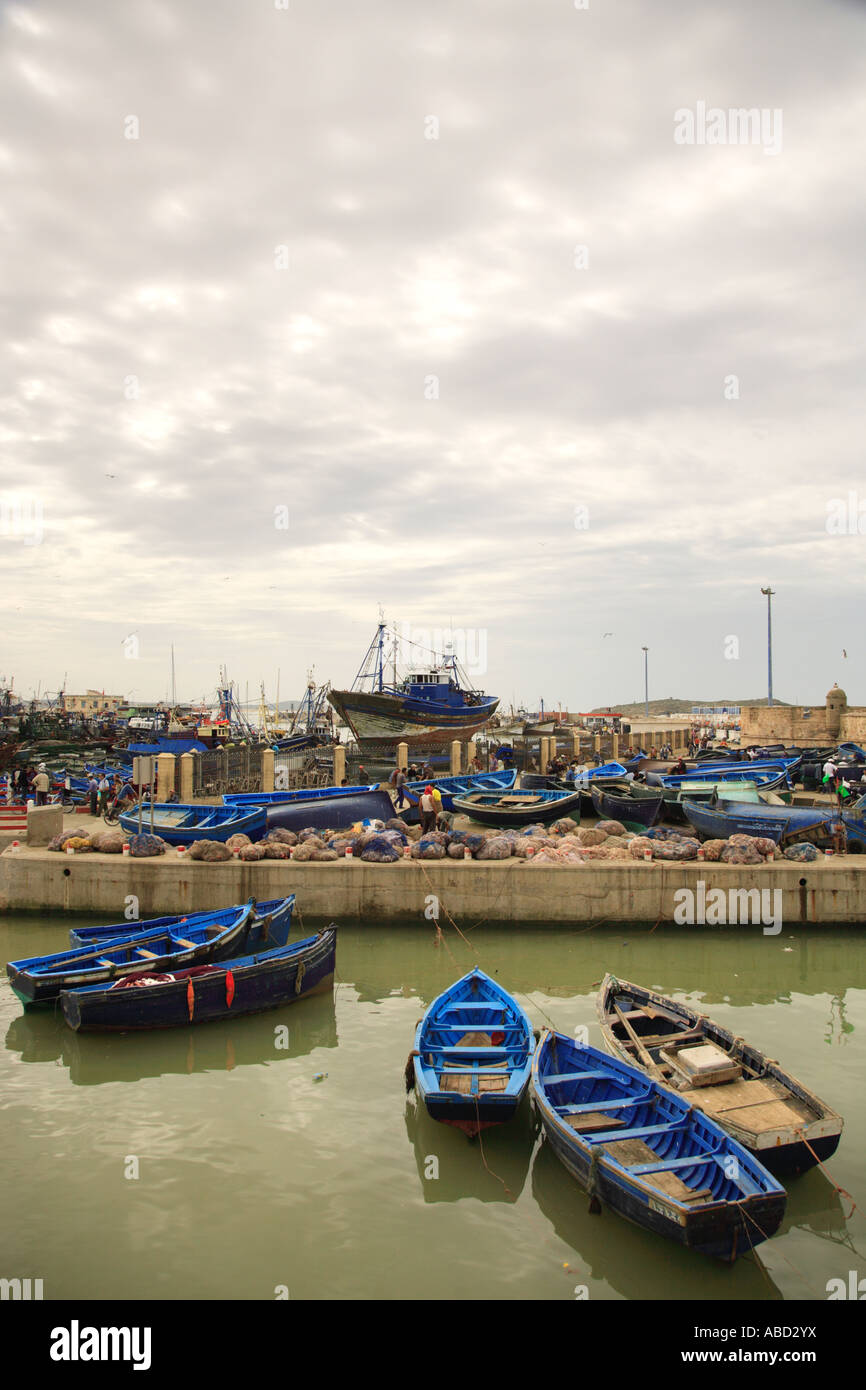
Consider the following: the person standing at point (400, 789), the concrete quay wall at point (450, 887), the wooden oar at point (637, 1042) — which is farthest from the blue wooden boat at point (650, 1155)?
the person standing at point (400, 789)

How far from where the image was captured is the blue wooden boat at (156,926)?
41.9ft

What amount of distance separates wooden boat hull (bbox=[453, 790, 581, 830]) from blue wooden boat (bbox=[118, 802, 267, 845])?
20.1 ft

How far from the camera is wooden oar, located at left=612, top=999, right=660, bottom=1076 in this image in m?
8.34

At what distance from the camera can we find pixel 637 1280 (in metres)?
6.19

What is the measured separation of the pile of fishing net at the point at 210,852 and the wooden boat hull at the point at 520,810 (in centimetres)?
826

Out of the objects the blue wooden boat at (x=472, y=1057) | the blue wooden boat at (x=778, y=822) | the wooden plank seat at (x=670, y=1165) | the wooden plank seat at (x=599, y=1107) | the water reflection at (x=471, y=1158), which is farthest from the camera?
the blue wooden boat at (x=778, y=822)

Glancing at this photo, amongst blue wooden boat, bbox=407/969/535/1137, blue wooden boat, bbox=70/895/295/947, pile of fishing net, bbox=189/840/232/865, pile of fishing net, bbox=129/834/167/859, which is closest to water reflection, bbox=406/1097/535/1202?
blue wooden boat, bbox=407/969/535/1137

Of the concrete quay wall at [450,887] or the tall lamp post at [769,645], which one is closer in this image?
the concrete quay wall at [450,887]

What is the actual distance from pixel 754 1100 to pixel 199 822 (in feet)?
53.7

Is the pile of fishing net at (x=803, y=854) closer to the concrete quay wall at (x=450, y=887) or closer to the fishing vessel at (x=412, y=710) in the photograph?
the concrete quay wall at (x=450, y=887)

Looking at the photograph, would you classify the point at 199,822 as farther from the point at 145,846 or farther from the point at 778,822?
the point at 778,822

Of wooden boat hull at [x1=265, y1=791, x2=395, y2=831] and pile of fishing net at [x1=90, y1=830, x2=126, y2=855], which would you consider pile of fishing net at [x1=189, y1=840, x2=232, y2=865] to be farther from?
wooden boat hull at [x1=265, y1=791, x2=395, y2=831]

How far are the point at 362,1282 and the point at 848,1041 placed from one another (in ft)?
24.8

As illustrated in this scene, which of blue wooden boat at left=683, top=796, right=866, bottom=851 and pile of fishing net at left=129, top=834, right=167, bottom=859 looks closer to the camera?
pile of fishing net at left=129, top=834, right=167, bottom=859
